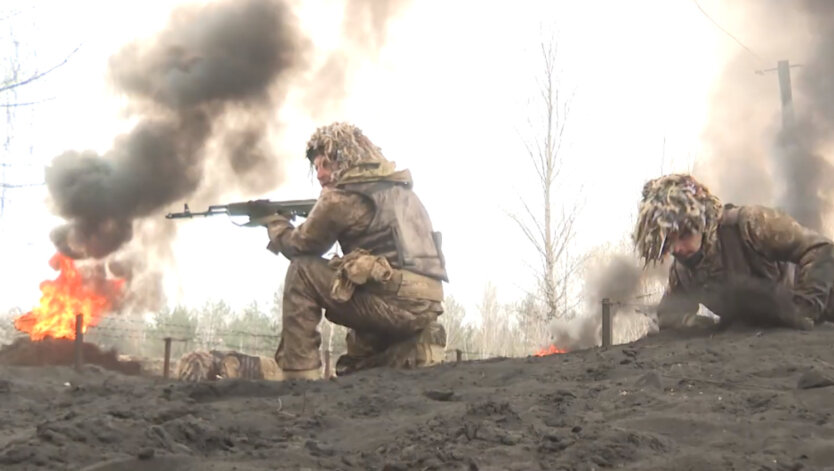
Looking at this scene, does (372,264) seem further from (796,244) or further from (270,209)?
(796,244)

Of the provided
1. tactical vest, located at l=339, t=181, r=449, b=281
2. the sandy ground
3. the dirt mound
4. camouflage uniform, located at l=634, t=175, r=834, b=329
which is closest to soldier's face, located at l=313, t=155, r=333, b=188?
tactical vest, located at l=339, t=181, r=449, b=281

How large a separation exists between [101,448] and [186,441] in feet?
0.91

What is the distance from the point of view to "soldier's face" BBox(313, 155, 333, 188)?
6.06m

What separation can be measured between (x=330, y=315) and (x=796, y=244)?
2812mm

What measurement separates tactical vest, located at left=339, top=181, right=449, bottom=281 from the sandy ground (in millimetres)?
1139

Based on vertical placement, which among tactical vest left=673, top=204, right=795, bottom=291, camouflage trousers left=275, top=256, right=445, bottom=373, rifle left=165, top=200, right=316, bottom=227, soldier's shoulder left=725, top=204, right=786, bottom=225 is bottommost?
camouflage trousers left=275, top=256, right=445, bottom=373

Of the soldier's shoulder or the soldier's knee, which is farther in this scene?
the soldier's knee

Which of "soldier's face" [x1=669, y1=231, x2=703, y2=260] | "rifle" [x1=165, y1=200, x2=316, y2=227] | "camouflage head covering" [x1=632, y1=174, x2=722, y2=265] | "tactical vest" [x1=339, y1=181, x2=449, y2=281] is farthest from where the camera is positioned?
"rifle" [x1=165, y1=200, x2=316, y2=227]

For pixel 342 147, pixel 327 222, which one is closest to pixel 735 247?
pixel 327 222

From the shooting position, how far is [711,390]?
3.58 m

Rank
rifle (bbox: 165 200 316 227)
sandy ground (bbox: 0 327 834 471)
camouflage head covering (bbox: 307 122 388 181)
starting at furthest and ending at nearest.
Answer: rifle (bbox: 165 200 316 227) < camouflage head covering (bbox: 307 122 388 181) < sandy ground (bbox: 0 327 834 471)

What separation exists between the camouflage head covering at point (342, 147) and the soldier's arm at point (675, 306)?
6.44 feet

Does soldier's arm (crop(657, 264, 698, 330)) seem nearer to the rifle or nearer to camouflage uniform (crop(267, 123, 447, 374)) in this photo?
camouflage uniform (crop(267, 123, 447, 374))

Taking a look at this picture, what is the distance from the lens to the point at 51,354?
10.4 m
